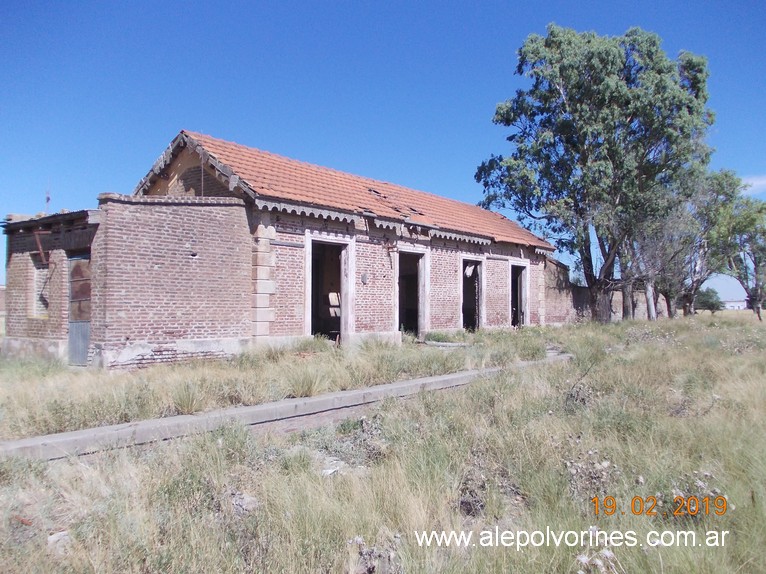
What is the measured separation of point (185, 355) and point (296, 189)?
4.89 m

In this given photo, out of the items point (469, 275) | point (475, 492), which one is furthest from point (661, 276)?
point (475, 492)

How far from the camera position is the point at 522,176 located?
23281 mm

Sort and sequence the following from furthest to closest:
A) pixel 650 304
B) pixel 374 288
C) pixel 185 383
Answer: pixel 650 304 < pixel 374 288 < pixel 185 383

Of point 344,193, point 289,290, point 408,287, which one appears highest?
point 344,193

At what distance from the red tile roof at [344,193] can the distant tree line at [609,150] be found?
296 cm

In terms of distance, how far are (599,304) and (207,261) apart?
20.4 m

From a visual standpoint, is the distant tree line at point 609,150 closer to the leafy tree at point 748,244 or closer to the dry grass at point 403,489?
the leafy tree at point 748,244

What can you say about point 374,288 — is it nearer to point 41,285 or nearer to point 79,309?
point 79,309

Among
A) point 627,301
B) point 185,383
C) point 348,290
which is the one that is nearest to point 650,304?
point 627,301

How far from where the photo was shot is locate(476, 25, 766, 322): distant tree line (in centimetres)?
2152

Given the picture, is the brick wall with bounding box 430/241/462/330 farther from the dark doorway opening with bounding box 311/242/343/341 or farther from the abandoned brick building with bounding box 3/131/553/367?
the dark doorway opening with bounding box 311/242/343/341

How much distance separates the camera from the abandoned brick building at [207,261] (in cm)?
984
